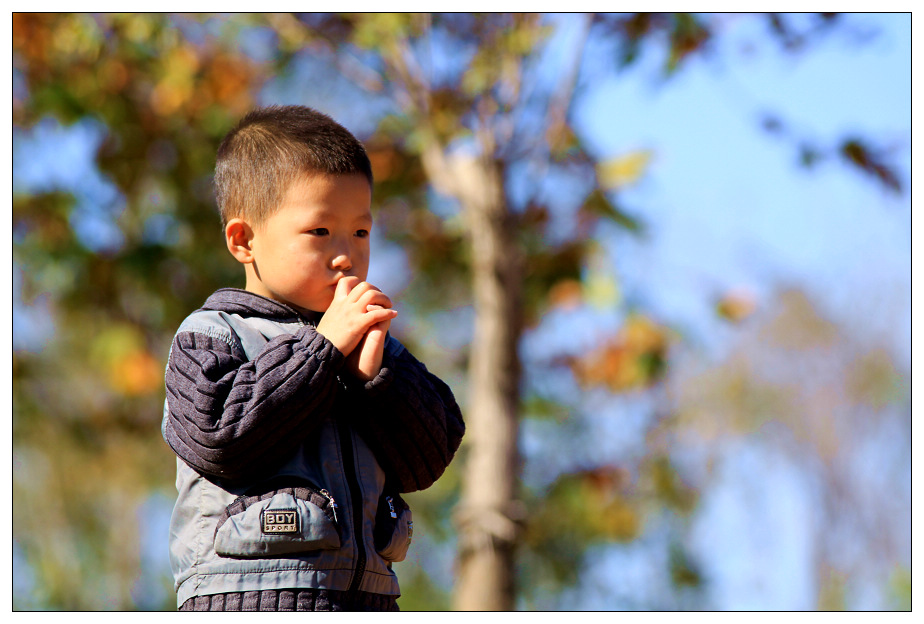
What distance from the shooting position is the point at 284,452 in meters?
1.66

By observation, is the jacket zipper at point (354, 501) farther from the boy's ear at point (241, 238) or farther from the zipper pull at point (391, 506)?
the boy's ear at point (241, 238)

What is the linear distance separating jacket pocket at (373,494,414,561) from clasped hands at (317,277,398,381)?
0.26 m

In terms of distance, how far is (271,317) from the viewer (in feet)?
6.01

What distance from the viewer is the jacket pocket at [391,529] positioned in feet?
5.80

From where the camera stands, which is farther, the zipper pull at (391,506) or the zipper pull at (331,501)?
the zipper pull at (391,506)

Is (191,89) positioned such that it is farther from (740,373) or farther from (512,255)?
(740,373)

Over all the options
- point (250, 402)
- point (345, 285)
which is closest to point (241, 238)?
point (345, 285)

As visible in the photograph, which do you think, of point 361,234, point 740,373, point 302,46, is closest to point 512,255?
point 302,46

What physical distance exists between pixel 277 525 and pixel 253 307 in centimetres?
42

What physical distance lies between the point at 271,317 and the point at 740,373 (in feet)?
37.1

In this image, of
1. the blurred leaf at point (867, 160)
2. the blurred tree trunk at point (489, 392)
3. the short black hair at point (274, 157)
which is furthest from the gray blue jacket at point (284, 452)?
the blurred leaf at point (867, 160)

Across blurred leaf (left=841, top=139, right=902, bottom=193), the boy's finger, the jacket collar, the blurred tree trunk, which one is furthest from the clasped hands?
blurred leaf (left=841, top=139, right=902, bottom=193)

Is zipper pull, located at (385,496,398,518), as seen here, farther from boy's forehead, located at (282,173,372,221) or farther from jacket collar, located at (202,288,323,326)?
boy's forehead, located at (282,173,372,221)

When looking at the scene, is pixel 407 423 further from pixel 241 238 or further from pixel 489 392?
pixel 489 392
